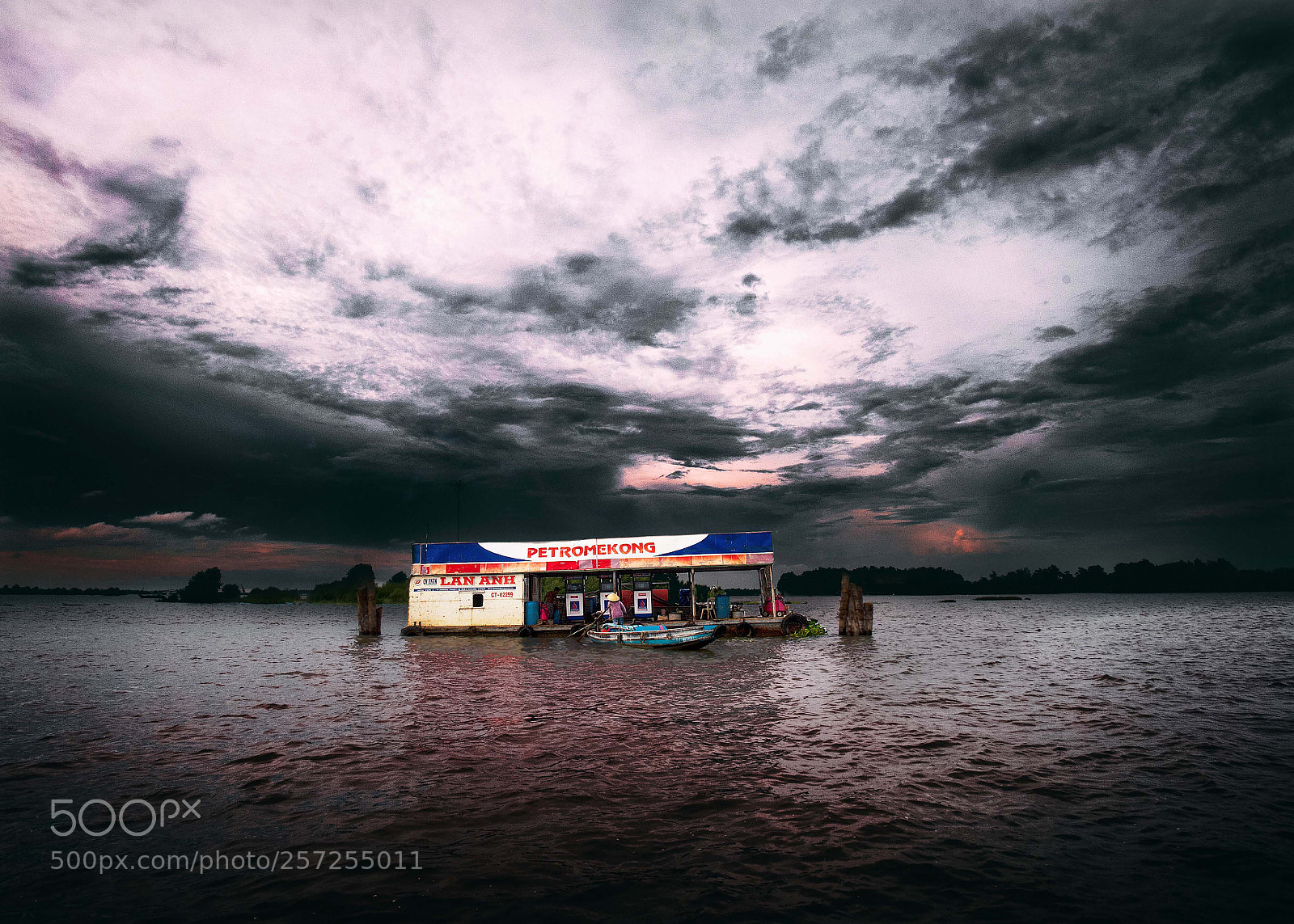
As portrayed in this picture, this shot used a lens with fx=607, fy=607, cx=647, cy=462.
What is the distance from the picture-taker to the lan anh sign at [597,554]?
1703 inches

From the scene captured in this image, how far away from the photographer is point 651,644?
1580 inches

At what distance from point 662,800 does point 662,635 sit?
29237 mm

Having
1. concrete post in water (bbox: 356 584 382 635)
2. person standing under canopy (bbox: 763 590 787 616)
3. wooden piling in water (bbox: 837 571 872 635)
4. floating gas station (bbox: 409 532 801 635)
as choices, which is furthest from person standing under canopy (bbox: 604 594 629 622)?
concrete post in water (bbox: 356 584 382 635)

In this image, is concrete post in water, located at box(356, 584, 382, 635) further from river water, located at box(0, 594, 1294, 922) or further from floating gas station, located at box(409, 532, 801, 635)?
river water, located at box(0, 594, 1294, 922)

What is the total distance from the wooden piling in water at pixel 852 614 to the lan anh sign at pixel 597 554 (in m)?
12.2

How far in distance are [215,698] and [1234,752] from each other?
3104 centimetres

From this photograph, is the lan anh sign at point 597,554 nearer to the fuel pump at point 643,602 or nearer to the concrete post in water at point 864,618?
the fuel pump at point 643,602

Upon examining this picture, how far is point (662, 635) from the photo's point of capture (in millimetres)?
39719

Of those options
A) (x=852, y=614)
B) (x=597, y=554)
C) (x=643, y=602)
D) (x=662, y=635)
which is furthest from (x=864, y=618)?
(x=597, y=554)

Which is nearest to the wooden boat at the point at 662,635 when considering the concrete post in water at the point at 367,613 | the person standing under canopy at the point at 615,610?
the person standing under canopy at the point at 615,610

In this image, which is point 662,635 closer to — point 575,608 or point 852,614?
point 575,608

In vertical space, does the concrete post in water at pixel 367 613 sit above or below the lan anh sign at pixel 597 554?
below

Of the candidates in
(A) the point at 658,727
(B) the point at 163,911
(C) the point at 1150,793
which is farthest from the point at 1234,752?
(B) the point at 163,911

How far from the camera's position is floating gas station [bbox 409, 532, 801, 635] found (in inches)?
1715
